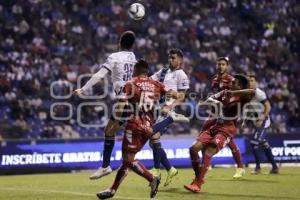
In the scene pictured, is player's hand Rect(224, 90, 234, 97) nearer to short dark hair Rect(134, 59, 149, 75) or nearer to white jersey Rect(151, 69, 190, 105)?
white jersey Rect(151, 69, 190, 105)

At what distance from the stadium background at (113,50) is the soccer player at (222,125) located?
8.97 metres

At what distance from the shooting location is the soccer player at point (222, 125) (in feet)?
45.2

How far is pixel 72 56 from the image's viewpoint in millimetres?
28406

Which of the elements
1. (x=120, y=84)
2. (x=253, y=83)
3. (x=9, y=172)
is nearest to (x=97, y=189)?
(x=120, y=84)

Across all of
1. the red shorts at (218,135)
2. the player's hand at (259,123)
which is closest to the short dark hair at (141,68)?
the red shorts at (218,135)

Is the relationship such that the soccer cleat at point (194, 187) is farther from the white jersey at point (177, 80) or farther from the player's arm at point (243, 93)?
the white jersey at point (177, 80)

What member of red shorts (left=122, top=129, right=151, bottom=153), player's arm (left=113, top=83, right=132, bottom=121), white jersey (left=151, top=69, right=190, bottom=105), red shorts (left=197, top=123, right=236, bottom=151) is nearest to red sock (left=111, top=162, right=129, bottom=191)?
red shorts (left=122, top=129, right=151, bottom=153)

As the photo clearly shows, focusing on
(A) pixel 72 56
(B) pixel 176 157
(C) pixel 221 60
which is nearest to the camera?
(C) pixel 221 60

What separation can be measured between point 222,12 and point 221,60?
20.2 m

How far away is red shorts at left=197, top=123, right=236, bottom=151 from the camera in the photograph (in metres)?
13.9

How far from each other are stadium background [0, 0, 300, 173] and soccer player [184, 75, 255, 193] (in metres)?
8.97

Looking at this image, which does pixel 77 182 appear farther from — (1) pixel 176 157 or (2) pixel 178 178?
(1) pixel 176 157

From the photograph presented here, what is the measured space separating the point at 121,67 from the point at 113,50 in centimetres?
1661

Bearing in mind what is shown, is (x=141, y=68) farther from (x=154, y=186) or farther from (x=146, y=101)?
(x=154, y=186)
